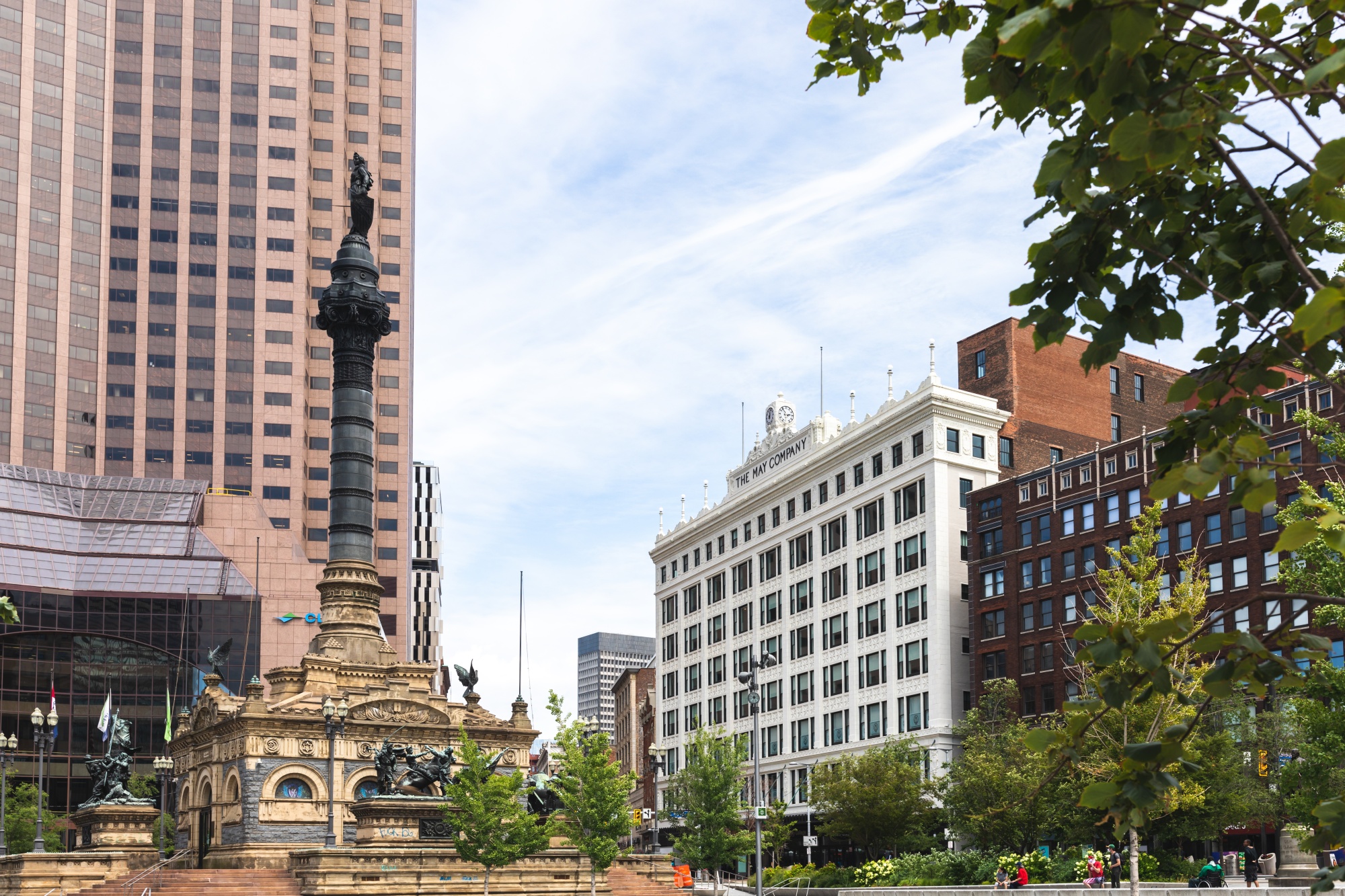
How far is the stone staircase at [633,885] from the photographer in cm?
5672

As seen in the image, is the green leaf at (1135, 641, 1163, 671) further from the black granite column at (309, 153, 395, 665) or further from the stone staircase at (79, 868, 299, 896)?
the black granite column at (309, 153, 395, 665)

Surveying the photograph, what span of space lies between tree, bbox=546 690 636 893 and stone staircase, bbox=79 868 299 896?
10929 millimetres

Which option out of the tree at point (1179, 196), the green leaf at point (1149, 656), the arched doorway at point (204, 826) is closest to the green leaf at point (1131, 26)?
the tree at point (1179, 196)

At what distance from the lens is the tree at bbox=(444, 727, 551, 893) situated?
163 feet

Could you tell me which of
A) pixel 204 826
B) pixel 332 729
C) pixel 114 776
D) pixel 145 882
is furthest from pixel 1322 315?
pixel 204 826

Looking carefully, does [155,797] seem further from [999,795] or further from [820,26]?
[820,26]

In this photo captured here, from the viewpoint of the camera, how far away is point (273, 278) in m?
147

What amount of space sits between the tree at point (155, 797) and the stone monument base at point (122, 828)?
3961mm

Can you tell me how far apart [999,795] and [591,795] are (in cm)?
1679

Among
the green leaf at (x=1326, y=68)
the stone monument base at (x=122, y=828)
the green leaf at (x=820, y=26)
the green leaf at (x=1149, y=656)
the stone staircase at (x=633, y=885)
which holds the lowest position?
the stone staircase at (x=633, y=885)

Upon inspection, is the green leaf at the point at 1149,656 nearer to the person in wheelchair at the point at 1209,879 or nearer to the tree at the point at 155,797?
the person in wheelchair at the point at 1209,879

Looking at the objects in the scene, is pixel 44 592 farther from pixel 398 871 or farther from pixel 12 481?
pixel 398 871

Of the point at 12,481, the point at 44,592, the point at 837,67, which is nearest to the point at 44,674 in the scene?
the point at 44,592

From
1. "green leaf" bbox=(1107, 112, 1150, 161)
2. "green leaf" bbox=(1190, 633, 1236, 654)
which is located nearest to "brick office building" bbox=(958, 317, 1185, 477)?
"green leaf" bbox=(1190, 633, 1236, 654)
